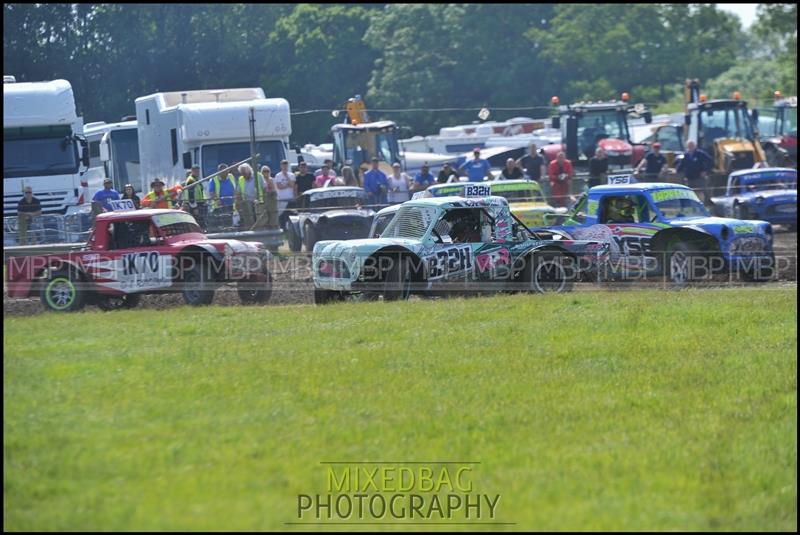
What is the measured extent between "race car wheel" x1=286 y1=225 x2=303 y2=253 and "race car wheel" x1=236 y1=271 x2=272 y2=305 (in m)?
7.02

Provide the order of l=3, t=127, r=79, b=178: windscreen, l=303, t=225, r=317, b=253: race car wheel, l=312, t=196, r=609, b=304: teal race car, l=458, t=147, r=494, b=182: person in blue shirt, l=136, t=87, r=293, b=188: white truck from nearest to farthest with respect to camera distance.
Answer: l=312, t=196, r=609, b=304: teal race car → l=303, t=225, r=317, b=253: race car wheel → l=3, t=127, r=79, b=178: windscreen → l=136, t=87, r=293, b=188: white truck → l=458, t=147, r=494, b=182: person in blue shirt

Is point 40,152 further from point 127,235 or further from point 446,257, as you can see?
point 446,257

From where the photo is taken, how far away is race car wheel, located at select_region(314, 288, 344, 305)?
56.7ft

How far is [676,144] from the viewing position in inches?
1689

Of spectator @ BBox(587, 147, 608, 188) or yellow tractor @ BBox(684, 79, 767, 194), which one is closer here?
spectator @ BBox(587, 147, 608, 188)

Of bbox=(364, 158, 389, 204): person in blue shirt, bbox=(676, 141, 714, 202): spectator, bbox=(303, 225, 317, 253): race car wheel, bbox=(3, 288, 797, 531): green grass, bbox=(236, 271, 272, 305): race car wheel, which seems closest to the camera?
bbox=(3, 288, 797, 531): green grass

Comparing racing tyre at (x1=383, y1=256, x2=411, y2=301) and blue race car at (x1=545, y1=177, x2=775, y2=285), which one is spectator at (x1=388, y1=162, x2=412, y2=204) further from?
racing tyre at (x1=383, y1=256, x2=411, y2=301)

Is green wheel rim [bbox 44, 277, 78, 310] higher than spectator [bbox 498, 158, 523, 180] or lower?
lower

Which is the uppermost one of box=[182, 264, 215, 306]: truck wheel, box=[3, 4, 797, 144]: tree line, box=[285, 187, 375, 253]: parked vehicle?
box=[3, 4, 797, 144]: tree line

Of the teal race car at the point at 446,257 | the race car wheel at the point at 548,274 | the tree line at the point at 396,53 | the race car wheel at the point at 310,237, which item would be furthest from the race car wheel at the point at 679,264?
the tree line at the point at 396,53

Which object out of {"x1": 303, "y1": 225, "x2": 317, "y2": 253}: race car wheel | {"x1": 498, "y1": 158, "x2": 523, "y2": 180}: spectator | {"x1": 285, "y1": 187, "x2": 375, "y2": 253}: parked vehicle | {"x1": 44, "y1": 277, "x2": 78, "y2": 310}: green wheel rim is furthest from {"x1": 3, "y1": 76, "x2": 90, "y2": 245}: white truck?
{"x1": 498, "y1": 158, "x2": 523, "y2": 180}: spectator

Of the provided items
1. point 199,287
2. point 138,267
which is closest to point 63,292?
point 138,267

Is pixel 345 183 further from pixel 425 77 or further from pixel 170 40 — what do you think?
pixel 425 77

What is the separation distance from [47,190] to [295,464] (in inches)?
709
